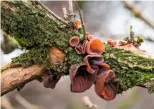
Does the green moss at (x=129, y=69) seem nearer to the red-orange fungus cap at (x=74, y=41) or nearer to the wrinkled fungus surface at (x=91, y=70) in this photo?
the wrinkled fungus surface at (x=91, y=70)

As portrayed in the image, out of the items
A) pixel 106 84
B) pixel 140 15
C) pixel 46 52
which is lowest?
pixel 106 84

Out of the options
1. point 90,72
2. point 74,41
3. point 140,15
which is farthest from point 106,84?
point 140,15

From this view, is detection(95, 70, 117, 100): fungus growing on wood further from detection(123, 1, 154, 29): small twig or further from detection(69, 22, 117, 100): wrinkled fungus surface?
detection(123, 1, 154, 29): small twig

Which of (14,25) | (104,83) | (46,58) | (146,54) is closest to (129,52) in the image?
(146,54)

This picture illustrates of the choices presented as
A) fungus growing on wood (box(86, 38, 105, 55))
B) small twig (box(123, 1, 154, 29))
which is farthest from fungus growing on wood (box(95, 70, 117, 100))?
Answer: small twig (box(123, 1, 154, 29))

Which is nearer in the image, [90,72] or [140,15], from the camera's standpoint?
[90,72]

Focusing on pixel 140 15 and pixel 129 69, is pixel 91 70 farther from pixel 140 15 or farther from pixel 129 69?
pixel 140 15
